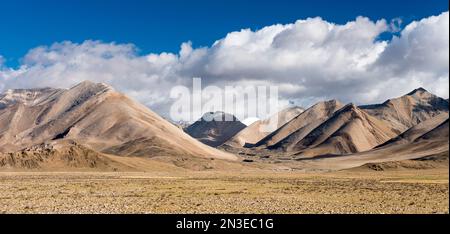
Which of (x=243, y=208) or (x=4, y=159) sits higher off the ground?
(x=4, y=159)

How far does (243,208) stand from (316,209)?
542cm

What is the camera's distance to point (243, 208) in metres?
Result: 39.7
